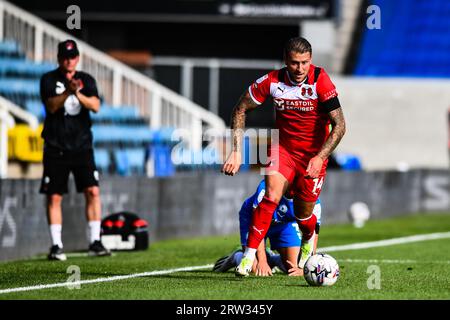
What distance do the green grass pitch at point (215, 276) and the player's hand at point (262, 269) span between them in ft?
0.31

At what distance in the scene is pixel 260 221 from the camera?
1039 centimetres

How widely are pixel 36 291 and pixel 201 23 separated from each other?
20.9 meters

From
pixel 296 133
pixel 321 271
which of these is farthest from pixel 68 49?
pixel 321 271

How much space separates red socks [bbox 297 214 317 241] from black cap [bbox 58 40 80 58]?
3.69m

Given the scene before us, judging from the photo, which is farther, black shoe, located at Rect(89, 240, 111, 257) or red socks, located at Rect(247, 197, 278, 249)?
black shoe, located at Rect(89, 240, 111, 257)

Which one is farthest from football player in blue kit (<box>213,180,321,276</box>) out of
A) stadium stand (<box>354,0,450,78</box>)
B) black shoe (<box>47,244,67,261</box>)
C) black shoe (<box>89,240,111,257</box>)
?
stadium stand (<box>354,0,450,78</box>)

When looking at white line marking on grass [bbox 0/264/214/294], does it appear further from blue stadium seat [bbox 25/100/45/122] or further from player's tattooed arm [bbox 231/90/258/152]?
blue stadium seat [bbox 25/100/45/122]

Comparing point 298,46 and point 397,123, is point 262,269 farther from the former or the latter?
point 397,123

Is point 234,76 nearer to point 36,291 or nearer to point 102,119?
point 102,119

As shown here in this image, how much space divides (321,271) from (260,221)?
90 cm

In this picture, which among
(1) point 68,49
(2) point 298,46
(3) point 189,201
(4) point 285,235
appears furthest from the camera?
(3) point 189,201

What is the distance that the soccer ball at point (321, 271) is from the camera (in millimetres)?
9719

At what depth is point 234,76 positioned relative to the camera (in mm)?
27625

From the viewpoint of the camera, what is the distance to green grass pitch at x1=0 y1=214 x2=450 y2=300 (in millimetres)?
9000
